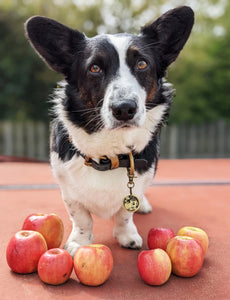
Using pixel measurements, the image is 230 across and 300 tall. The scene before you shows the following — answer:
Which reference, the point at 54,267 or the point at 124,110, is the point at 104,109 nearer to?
the point at 124,110

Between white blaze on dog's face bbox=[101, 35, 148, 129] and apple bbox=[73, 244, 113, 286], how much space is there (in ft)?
1.89

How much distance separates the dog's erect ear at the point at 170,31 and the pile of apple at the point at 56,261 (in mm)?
1146

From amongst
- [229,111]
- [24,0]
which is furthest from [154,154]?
[229,111]

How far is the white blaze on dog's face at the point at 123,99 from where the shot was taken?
152 cm

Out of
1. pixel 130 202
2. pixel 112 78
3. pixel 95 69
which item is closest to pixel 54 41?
pixel 95 69

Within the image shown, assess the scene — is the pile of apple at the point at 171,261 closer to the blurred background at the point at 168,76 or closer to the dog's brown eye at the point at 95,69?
the dog's brown eye at the point at 95,69

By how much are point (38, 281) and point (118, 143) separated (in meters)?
0.77

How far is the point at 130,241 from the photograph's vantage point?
74.3 inches

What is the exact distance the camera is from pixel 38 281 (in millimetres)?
1480

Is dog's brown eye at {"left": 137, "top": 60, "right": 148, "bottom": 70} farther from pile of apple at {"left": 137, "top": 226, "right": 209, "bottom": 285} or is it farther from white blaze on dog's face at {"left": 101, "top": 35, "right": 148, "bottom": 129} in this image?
pile of apple at {"left": 137, "top": 226, "right": 209, "bottom": 285}

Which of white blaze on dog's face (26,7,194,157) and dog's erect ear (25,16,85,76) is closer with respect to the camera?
white blaze on dog's face (26,7,194,157)

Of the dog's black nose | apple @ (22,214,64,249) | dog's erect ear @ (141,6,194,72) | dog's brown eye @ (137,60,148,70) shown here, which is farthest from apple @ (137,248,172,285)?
dog's erect ear @ (141,6,194,72)

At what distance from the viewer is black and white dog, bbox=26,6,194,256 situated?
168cm

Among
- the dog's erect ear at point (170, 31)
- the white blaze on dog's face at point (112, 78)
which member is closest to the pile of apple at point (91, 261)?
the white blaze on dog's face at point (112, 78)
